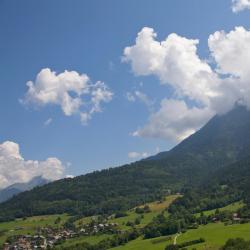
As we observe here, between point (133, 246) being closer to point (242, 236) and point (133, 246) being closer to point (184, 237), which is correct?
point (184, 237)

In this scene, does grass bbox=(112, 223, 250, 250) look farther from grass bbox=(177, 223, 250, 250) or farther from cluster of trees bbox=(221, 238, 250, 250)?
cluster of trees bbox=(221, 238, 250, 250)

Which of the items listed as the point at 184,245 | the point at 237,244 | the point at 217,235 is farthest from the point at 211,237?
the point at 237,244

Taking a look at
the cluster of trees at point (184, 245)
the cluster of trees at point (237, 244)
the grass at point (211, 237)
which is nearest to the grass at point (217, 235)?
the grass at point (211, 237)

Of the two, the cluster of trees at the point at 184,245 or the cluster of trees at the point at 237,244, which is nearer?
the cluster of trees at the point at 237,244

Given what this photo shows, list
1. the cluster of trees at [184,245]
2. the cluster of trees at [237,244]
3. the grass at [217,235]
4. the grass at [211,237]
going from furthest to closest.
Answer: the cluster of trees at [184,245] → the grass at [211,237] → the grass at [217,235] → the cluster of trees at [237,244]

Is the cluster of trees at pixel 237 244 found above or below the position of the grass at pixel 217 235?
below

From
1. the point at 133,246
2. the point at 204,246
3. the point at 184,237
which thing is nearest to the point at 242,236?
the point at 204,246

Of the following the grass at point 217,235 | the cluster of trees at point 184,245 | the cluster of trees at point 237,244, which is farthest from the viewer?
the cluster of trees at point 184,245

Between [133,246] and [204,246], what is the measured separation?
116 ft

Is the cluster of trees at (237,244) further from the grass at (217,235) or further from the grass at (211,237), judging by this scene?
the grass at (217,235)

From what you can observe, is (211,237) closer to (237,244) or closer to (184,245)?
(184,245)

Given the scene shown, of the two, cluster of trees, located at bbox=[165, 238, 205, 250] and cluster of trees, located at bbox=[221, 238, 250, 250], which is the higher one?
cluster of trees, located at bbox=[165, 238, 205, 250]

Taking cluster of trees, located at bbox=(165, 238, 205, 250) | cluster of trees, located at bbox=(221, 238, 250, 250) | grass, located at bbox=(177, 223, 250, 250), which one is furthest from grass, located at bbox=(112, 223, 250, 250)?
cluster of trees, located at bbox=(221, 238, 250, 250)

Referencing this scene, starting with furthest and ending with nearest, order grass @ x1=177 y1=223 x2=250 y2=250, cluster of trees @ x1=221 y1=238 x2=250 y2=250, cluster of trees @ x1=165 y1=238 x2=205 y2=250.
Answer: cluster of trees @ x1=165 y1=238 x2=205 y2=250 < grass @ x1=177 y1=223 x2=250 y2=250 < cluster of trees @ x1=221 y1=238 x2=250 y2=250
